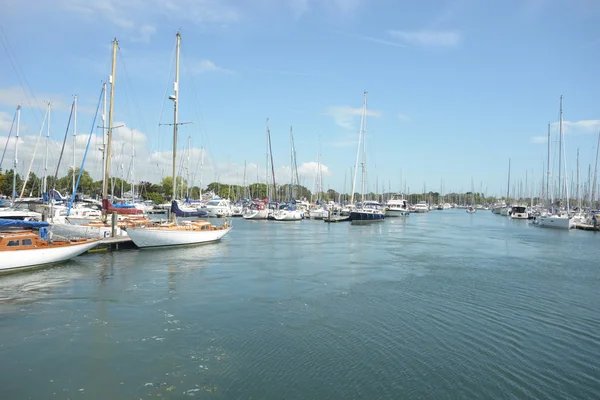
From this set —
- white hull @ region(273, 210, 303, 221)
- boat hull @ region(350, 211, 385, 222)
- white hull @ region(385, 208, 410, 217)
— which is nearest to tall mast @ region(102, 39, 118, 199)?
white hull @ region(273, 210, 303, 221)

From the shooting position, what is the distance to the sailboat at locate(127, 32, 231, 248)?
1411 inches

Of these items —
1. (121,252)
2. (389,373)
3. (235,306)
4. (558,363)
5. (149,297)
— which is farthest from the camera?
(121,252)

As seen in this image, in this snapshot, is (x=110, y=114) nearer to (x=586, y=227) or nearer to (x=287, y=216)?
(x=287, y=216)

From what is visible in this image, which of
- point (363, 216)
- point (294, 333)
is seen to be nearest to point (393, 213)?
point (363, 216)

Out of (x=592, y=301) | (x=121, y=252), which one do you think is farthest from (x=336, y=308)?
(x=121, y=252)

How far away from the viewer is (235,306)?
760 inches

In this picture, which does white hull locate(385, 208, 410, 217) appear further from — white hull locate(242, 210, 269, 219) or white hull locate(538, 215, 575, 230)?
white hull locate(538, 215, 575, 230)

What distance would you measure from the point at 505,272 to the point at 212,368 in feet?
80.6

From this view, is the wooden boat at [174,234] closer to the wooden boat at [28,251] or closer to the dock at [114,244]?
the dock at [114,244]

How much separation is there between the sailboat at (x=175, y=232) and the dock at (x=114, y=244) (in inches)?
46.9

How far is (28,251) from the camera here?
2483 centimetres

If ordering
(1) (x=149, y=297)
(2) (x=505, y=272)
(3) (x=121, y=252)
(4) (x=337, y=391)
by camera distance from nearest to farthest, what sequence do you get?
(4) (x=337, y=391)
(1) (x=149, y=297)
(2) (x=505, y=272)
(3) (x=121, y=252)

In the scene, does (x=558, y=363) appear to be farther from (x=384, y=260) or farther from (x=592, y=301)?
(x=384, y=260)

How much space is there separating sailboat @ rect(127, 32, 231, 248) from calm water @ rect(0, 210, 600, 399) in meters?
6.25
